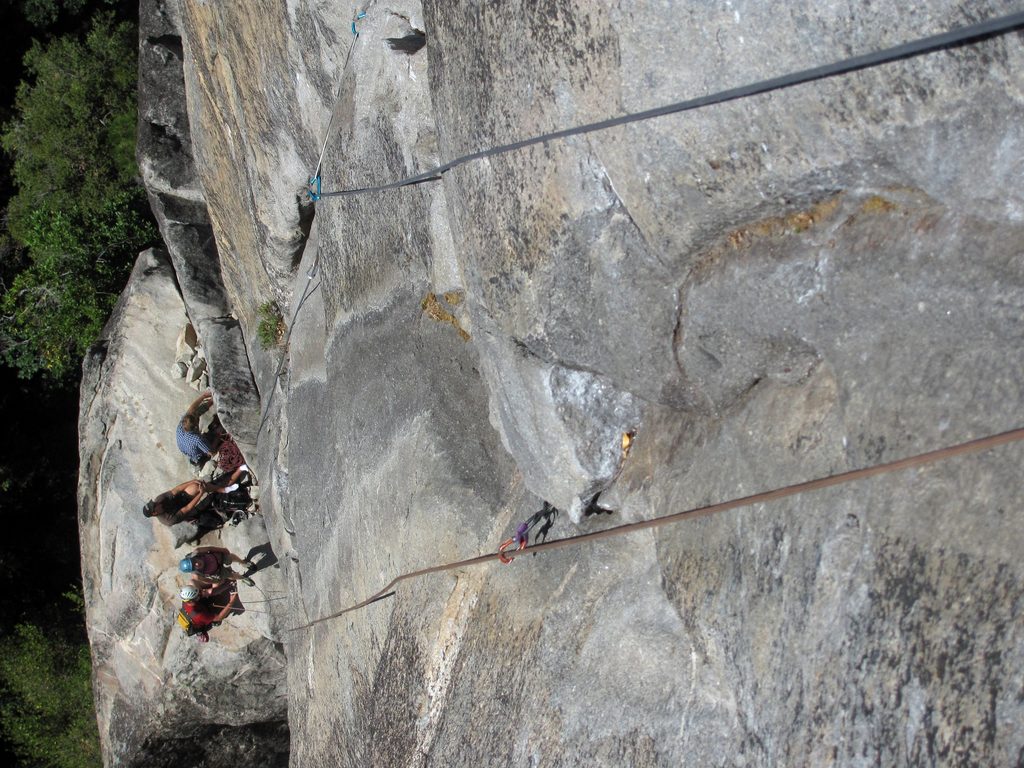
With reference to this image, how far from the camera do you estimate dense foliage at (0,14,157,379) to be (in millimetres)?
11891

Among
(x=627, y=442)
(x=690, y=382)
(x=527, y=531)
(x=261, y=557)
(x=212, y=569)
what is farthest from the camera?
(x=261, y=557)

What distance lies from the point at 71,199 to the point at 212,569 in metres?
7.25

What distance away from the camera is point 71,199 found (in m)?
12.9

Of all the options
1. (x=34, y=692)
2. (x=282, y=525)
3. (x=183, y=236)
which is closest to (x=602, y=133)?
(x=282, y=525)

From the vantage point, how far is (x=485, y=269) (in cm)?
346

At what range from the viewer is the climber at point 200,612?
26.6 ft

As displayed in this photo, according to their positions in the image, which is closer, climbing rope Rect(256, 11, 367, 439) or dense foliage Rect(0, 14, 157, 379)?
climbing rope Rect(256, 11, 367, 439)

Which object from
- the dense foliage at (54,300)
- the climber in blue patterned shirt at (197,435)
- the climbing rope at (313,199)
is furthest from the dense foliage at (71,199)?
the climbing rope at (313,199)

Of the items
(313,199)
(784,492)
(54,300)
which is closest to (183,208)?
(313,199)

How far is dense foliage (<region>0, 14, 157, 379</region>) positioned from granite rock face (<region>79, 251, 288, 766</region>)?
9.71ft

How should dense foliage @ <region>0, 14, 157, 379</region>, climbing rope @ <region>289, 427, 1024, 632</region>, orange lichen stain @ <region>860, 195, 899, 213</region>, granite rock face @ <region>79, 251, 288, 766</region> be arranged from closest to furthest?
climbing rope @ <region>289, 427, 1024, 632</region> < orange lichen stain @ <region>860, 195, 899, 213</region> < granite rock face @ <region>79, 251, 288, 766</region> < dense foliage @ <region>0, 14, 157, 379</region>

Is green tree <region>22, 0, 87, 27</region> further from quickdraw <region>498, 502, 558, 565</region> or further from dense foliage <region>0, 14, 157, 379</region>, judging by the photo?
quickdraw <region>498, 502, 558, 565</region>

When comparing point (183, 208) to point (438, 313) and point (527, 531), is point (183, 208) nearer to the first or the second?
point (438, 313)

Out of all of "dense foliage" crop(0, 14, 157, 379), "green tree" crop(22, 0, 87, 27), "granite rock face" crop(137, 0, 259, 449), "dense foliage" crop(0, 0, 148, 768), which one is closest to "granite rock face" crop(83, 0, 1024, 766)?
"granite rock face" crop(137, 0, 259, 449)
